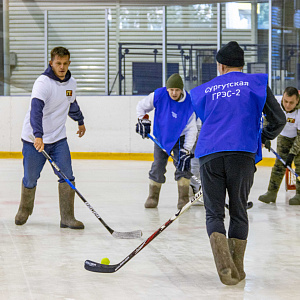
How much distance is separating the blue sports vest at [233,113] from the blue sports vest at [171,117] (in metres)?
2.10

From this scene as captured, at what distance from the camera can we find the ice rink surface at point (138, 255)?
2797 mm

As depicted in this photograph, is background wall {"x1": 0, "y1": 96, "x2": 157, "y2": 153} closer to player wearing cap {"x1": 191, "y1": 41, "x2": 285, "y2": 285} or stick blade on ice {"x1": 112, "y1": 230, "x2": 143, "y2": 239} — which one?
stick blade on ice {"x1": 112, "y1": 230, "x2": 143, "y2": 239}

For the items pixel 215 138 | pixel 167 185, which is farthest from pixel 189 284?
pixel 167 185

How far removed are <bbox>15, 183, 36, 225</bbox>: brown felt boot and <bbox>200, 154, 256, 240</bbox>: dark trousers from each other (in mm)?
1786

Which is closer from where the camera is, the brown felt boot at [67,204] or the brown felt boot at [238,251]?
the brown felt boot at [238,251]

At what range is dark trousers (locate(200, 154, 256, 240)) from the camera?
9.39 ft

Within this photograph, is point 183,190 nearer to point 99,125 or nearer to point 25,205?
point 25,205

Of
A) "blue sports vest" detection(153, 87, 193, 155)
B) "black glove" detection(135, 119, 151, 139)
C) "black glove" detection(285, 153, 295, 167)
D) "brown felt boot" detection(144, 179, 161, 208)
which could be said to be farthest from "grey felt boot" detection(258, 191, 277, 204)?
"black glove" detection(135, 119, 151, 139)

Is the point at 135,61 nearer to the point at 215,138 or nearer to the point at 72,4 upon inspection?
the point at 72,4

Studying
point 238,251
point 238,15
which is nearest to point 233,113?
point 238,251

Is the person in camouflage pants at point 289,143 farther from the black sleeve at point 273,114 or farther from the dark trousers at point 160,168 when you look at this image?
the black sleeve at point 273,114

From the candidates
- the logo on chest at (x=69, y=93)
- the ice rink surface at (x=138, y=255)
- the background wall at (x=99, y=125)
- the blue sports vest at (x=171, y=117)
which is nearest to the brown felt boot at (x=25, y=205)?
the ice rink surface at (x=138, y=255)

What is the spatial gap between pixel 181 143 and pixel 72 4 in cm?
654

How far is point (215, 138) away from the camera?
288 cm
